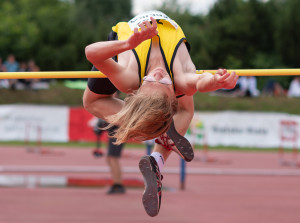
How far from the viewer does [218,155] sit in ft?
53.9

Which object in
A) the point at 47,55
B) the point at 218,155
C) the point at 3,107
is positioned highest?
the point at 47,55

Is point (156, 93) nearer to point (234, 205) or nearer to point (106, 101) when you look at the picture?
point (106, 101)

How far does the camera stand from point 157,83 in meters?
4.39

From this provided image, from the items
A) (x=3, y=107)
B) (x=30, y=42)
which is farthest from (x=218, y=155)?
(x=30, y=42)

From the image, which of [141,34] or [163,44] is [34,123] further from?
[141,34]

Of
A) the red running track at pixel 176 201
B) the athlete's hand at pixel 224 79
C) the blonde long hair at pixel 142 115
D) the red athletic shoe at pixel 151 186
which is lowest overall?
the red running track at pixel 176 201

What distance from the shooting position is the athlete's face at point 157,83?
4367 millimetres

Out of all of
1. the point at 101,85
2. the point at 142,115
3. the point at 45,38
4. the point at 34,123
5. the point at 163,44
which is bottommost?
the point at 34,123

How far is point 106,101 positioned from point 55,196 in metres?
4.58

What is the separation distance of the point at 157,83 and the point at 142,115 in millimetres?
280

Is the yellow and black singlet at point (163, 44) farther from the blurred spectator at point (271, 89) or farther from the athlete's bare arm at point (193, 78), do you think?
the blurred spectator at point (271, 89)

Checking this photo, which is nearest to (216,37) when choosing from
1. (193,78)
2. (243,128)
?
(243,128)

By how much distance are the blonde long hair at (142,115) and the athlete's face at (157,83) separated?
4 cm

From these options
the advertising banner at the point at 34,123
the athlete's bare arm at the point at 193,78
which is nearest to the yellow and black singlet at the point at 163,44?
the athlete's bare arm at the point at 193,78
